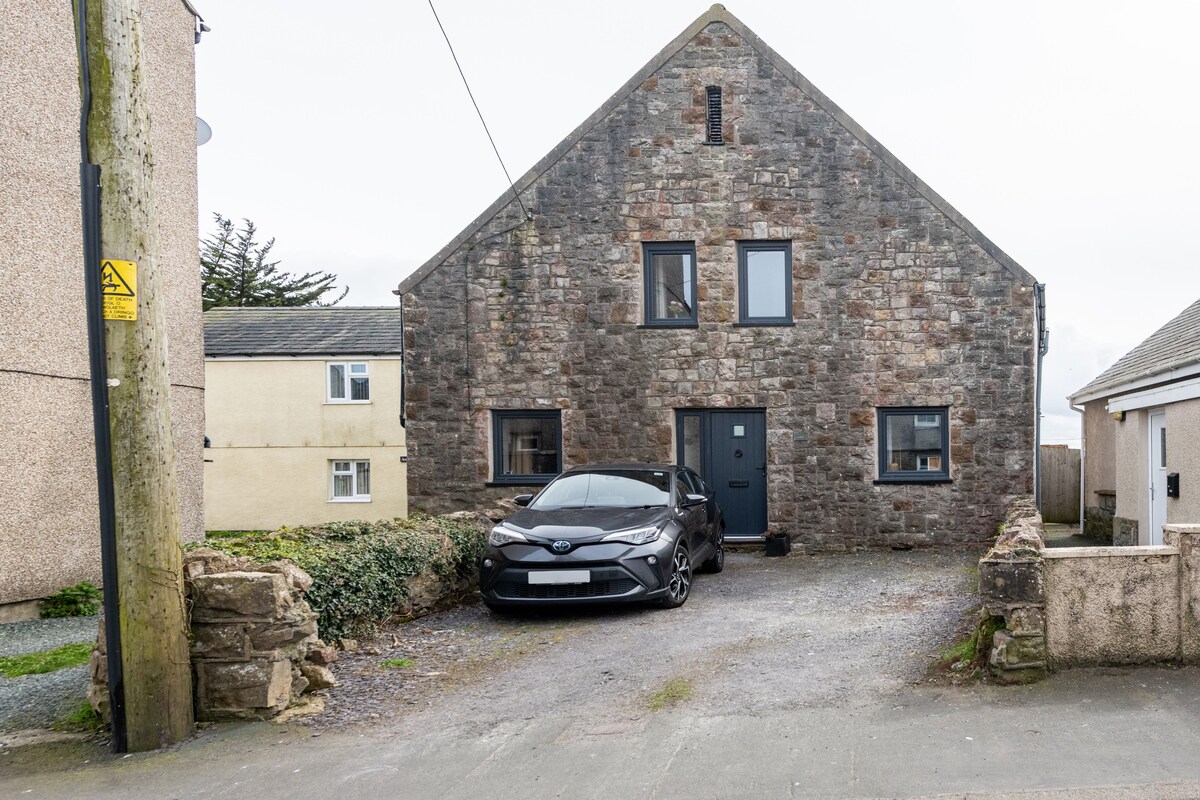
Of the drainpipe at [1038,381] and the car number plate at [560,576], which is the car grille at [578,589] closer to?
the car number plate at [560,576]

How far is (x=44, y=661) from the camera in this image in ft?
26.4

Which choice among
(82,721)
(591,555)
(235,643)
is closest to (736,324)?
(591,555)

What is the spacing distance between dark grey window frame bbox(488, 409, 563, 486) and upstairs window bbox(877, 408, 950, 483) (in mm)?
4911

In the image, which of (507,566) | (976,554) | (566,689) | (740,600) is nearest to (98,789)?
(566,689)

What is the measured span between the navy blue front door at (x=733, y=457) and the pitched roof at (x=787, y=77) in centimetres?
414

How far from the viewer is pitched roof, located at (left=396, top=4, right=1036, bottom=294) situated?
14.3 metres

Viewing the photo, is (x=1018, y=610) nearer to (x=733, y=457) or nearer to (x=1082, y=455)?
(x=733, y=457)

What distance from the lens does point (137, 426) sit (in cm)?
565

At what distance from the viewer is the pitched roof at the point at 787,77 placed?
46.8ft

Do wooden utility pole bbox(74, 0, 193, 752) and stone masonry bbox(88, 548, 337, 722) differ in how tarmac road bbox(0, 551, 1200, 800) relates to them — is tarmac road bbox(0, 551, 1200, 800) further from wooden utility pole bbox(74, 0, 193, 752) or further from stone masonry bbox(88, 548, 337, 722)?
wooden utility pole bbox(74, 0, 193, 752)

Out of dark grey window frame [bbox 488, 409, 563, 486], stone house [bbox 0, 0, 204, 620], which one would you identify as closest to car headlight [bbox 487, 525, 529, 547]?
stone house [bbox 0, 0, 204, 620]

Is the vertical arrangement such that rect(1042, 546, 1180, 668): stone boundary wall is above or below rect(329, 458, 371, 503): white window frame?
above

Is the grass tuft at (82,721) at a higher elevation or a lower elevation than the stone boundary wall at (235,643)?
lower

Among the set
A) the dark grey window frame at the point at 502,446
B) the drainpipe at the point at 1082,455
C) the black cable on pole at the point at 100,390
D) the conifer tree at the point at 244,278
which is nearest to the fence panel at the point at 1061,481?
the drainpipe at the point at 1082,455
